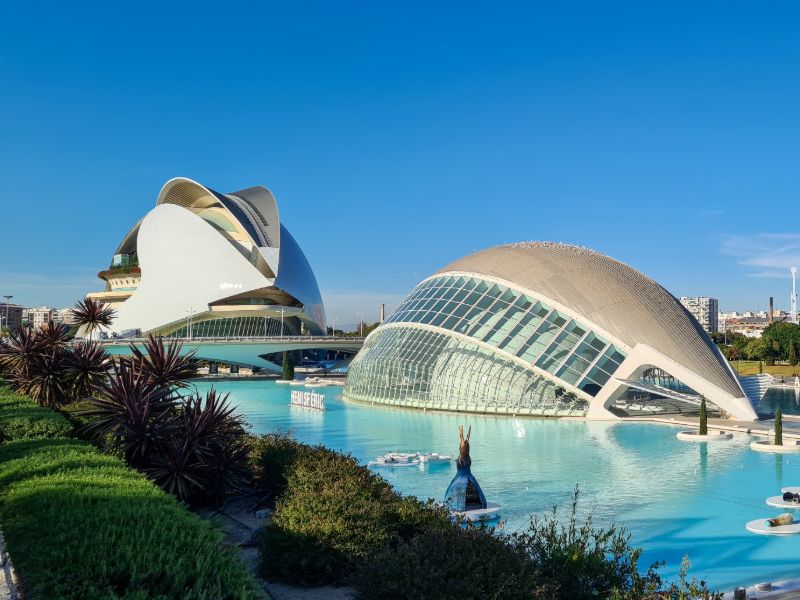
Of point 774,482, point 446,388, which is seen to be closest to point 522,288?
point 446,388

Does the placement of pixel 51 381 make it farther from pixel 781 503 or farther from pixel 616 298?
pixel 616 298

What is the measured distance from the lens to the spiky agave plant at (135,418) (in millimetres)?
12117

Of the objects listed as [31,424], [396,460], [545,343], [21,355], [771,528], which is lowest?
[771,528]

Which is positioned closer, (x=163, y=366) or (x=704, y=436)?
(x=163, y=366)

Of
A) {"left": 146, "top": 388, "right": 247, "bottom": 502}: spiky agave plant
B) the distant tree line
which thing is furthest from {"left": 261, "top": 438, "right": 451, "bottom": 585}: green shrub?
the distant tree line

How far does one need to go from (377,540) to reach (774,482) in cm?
1106

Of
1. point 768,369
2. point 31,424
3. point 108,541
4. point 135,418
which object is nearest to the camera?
point 108,541

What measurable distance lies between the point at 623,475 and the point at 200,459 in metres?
9.55

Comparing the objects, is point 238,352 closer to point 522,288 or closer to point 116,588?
point 522,288

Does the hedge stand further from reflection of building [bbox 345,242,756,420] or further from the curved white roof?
the curved white roof

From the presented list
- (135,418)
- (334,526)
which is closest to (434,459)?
(135,418)

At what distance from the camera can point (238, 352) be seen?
6134 cm

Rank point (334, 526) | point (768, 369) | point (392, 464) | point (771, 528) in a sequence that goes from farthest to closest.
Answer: point (768, 369) → point (392, 464) → point (771, 528) → point (334, 526)

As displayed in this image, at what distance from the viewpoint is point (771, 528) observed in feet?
38.1
